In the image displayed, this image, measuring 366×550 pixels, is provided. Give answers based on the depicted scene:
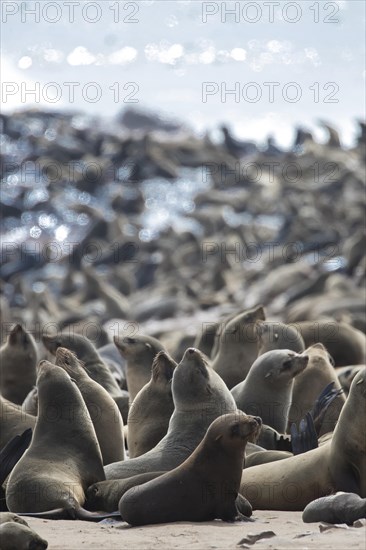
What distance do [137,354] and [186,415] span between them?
2.32m

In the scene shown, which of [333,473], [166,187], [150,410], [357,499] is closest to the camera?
[357,499]

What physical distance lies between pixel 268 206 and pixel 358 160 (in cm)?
343

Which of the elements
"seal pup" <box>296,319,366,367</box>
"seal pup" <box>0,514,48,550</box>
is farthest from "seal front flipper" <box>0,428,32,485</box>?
"seal pup" <box>296,319,366,367</box>

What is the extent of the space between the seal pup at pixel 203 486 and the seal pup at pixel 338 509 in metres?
0.40

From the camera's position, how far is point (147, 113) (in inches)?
2117

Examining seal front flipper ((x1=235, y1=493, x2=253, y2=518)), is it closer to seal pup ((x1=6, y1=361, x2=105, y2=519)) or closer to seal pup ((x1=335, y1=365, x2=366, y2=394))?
seal pup ((x1=6, y1=361, x2=105, y2=519))

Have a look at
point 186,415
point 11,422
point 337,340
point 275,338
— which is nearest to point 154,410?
point 186,415

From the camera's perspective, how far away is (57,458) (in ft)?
21.3

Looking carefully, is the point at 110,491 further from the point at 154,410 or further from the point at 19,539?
the point at 19,539

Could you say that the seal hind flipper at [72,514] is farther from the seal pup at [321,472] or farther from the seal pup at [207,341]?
the seal pup at [207,341]

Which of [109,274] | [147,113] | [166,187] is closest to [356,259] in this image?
[109,274]

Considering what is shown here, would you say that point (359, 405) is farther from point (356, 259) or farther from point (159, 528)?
point (356, 259)

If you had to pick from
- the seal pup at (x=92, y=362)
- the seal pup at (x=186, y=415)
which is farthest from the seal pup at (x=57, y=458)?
the seal pup at (x=92, y=362)

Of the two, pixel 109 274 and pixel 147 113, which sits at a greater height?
pixel 147 113
